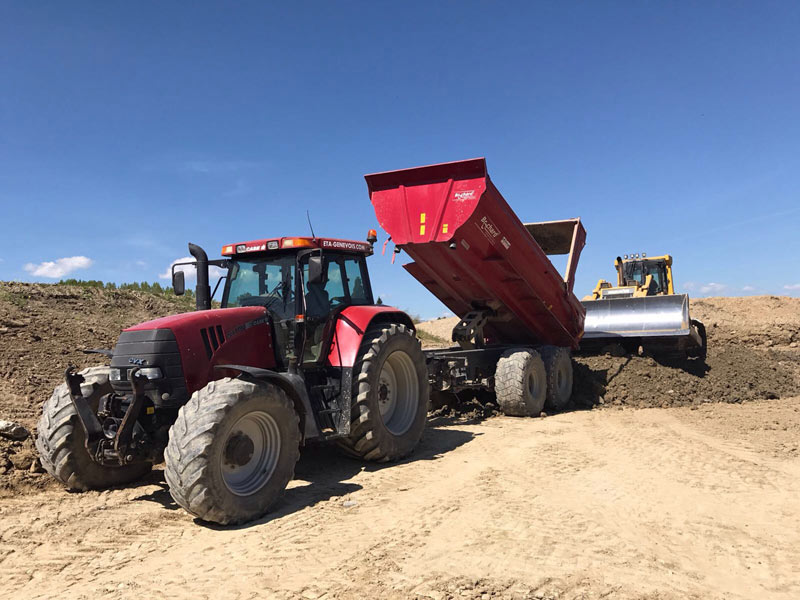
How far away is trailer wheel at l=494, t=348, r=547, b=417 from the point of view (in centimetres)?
906

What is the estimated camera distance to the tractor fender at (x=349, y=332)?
6.18 m

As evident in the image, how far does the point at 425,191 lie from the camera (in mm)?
8172

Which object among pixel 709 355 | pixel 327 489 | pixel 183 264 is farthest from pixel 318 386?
pixel 709 355

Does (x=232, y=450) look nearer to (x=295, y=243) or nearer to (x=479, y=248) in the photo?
(x=295, y=243)

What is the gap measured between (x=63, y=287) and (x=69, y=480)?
10.5m

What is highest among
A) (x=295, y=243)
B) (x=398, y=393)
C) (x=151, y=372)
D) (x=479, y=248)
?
(x=479, y=248)

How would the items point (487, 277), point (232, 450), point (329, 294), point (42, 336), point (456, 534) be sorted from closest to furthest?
1. point (456, 534)
2. point (232, 450)
3. point (329, 294)
4. point (487, 277)
5. point (42, 336)

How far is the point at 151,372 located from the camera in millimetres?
4910

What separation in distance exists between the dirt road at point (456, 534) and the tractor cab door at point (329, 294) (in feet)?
4.47

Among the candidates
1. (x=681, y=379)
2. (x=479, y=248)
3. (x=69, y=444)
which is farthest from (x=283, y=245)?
(x=681, y=379)

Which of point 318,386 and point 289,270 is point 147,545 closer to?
point 318,386

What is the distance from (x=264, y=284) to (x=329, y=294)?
0.69 meters

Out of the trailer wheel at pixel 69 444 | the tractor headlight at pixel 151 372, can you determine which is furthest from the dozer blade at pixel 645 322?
the trailer wheel at pixel 69 444

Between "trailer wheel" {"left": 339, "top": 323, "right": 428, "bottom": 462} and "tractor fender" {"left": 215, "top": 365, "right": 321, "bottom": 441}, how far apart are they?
1.91ft
